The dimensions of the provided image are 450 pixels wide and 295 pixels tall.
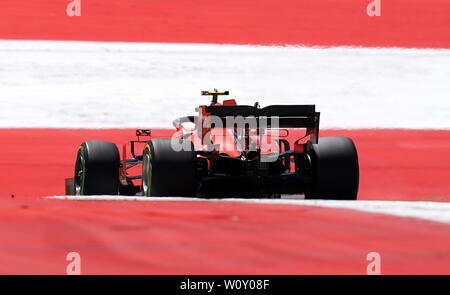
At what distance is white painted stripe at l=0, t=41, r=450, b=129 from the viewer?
21.6m

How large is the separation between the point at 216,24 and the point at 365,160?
8155 mm

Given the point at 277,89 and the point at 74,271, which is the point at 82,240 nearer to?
the point at 74,271

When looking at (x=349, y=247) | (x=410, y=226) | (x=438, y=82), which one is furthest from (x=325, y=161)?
(x=438, y=82)

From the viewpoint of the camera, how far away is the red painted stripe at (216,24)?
24594 mm

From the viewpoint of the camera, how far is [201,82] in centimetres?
2319

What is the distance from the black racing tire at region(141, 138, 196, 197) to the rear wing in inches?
22.8

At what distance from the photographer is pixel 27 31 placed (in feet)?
80.1

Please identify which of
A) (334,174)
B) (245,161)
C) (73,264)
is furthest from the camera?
(334,174)

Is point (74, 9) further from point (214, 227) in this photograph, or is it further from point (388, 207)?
point (214, 227)

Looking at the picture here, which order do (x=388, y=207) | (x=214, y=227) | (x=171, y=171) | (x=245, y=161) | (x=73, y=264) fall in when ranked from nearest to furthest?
(x=73, y=264) → (x=214, y=227) → (x=388, y=207) → (x=171, y=171) → (x=245, y=161)

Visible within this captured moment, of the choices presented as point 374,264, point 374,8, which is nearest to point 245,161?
point 374,264

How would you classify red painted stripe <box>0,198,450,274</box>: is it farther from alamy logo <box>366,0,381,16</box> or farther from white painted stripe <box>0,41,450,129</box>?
alamy logo <box>366,0,381,16</box>

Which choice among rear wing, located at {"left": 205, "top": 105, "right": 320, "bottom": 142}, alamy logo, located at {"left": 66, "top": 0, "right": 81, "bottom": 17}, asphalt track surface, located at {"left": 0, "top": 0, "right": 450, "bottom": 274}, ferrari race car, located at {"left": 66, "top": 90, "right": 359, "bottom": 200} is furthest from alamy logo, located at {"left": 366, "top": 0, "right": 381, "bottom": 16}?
rear wing, located at {"left": 205, "top": 105, "right": 320, "bottom": 142}

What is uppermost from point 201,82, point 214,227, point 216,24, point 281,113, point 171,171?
point 216,24
